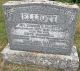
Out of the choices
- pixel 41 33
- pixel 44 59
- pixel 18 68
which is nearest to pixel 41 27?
pixel 41 33

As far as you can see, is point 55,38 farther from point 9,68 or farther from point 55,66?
point 9,68

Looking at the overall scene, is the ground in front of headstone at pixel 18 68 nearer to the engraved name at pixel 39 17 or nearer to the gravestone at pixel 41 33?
the gravestone at pixel 41 33

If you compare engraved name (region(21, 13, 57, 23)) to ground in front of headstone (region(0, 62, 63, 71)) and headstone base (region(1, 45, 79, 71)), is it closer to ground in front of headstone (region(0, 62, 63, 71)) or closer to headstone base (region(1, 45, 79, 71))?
headstone base (region(1, 45, 79, 71))

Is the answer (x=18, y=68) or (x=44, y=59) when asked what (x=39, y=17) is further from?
(x=18, y=68)

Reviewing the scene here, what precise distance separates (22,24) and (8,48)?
0.70m

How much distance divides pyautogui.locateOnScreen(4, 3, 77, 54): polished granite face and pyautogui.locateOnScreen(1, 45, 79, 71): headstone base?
0.10m


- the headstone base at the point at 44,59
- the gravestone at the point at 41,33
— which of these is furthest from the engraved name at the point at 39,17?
Answer: the headstone base at the point at 44,59

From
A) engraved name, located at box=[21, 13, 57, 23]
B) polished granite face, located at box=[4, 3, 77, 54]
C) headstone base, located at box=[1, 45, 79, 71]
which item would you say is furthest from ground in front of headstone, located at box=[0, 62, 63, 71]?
engraved name, located at box=[21, 13, 57, 23]

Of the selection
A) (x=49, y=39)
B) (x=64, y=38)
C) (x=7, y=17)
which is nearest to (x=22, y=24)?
(x=7, y=17)

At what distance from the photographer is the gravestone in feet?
12.2

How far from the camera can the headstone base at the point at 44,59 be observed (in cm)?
402

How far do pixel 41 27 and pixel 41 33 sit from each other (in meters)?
0.13

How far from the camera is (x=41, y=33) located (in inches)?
156

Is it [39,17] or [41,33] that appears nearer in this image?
[39,17]
